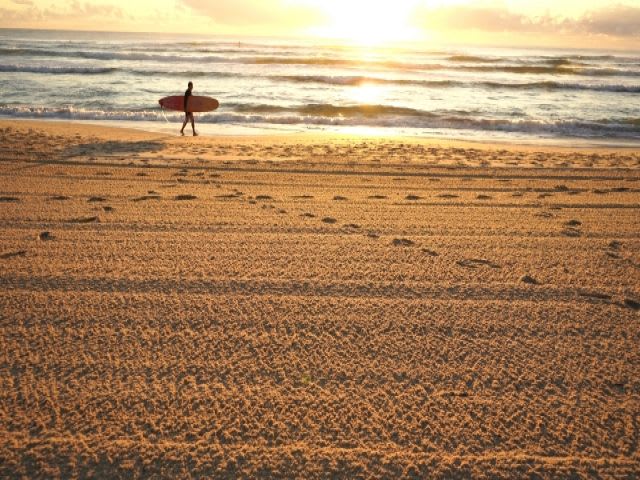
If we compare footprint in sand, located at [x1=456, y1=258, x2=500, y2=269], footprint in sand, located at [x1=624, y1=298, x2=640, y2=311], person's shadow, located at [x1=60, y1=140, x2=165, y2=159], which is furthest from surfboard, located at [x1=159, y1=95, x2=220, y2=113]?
footprint in sand, located at [x1=624, y1=298, x2=640, y2=311]

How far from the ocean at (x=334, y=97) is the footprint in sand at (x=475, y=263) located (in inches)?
355

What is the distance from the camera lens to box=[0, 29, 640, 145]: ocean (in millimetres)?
13430

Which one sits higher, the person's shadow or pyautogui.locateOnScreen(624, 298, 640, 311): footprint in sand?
the person's shadow

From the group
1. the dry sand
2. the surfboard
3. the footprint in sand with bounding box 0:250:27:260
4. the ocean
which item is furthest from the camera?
the ocean

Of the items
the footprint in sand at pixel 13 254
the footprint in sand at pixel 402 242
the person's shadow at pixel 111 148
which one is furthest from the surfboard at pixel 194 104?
the footprint in sand at pixel 402 242

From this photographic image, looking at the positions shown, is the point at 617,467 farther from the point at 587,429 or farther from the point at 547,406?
the point at 547,406

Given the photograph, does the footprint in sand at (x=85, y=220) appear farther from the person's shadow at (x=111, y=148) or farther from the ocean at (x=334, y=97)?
the ocean at (x=334, y=97)

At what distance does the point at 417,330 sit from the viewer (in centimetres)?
A: 268

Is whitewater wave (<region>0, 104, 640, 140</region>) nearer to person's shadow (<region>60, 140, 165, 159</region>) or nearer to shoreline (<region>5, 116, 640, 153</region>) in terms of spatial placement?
shoreline (<region>5, 116, 640, 153</region>)

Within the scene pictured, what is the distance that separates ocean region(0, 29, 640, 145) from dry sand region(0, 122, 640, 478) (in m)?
8.03

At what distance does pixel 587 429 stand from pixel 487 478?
0.55 meters

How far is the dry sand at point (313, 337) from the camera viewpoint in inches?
74.1

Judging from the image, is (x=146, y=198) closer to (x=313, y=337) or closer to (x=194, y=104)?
(x=313, y=337)

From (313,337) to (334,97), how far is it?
1720 cm
